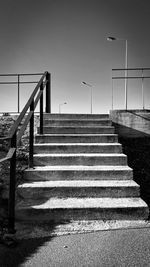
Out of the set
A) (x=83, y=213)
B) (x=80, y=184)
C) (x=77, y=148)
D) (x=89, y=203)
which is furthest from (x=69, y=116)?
(x=83, y=213)

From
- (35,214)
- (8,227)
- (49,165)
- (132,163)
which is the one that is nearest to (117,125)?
(132,163)

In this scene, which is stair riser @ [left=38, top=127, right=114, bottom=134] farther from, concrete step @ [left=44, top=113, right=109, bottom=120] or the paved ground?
the paved ground

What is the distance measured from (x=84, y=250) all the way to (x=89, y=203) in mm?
798

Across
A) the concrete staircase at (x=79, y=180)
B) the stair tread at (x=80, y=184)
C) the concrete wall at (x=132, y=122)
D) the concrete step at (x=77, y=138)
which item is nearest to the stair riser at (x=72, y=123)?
the concrete staircase at (x=79, y=180)

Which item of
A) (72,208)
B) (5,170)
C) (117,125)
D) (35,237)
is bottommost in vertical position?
(35,237)

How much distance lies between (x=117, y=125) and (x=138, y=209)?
2.94 m

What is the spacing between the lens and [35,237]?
2.44m

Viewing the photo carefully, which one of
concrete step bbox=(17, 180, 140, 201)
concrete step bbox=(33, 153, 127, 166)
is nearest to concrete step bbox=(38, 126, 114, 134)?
concrete step bbox=(33, 153, 127, 166)

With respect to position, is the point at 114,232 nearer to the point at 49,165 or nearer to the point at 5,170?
the point at 49,165

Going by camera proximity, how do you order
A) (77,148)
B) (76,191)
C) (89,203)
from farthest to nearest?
(77,148), (76,191), (89,203)

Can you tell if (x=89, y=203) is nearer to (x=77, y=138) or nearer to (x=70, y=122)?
(x=77, y=138)

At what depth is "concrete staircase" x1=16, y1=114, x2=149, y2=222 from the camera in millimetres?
2777

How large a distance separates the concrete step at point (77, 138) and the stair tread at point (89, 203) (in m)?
1.49

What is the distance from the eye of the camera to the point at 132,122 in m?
5.48
